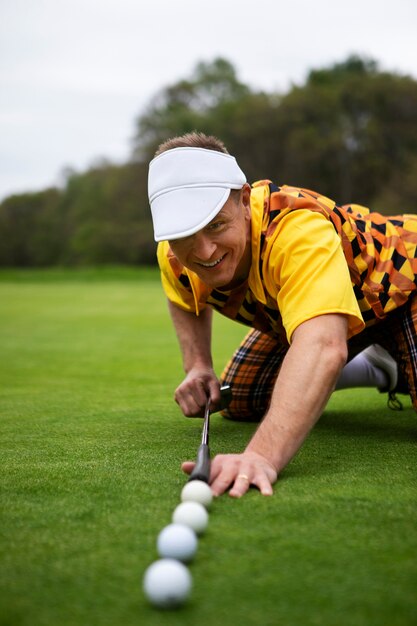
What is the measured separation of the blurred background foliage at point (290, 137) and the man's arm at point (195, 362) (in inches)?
1019

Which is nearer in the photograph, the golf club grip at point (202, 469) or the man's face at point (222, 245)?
the golf club grip at point (202, 469)

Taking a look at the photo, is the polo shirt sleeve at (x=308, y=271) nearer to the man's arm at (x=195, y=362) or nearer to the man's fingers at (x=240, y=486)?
the man's fingers at (x=240, y=486)

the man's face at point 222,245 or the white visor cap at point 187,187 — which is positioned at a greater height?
the white visor cap at point 187,187

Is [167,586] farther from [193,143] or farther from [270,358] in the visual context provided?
[270,358]

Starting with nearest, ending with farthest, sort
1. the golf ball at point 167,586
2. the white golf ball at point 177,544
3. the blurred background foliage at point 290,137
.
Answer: the golf ball at point 167,586 < the white golf ball at point 177,544 < the blurred background foliage at point 290,137

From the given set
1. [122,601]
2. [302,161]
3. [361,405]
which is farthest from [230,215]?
[302,161]

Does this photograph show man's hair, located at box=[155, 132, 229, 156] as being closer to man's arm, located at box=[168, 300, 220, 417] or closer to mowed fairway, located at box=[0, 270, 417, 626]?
man's arm, located at box=[168, 300, 220, 417]

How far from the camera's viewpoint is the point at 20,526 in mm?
1987

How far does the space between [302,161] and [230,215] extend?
32.9m

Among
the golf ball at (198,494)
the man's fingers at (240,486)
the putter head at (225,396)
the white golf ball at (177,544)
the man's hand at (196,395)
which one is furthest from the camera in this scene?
the putter head at (225,396)

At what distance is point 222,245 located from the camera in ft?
8.79

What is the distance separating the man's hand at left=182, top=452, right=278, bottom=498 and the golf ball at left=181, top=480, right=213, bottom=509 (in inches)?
5.7

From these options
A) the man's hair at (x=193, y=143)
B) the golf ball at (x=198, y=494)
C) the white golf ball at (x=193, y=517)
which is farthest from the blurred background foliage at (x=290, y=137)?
the white golf ball at (x=193, y=517)

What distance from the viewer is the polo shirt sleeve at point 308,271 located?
2455 millimetres
